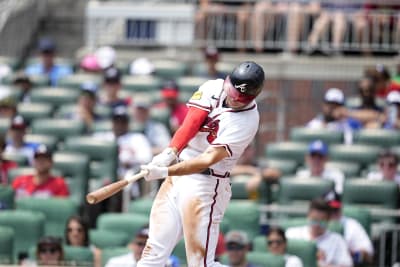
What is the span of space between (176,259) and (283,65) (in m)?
5.80

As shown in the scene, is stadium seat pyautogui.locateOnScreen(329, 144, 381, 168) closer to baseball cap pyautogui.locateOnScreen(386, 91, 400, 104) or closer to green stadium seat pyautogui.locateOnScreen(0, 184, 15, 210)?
baseball cap pyautogui.locateOnScreen(386, 91, 400, 104)

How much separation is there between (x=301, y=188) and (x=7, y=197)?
2.65 meters

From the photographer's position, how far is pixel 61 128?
1413 centimetres

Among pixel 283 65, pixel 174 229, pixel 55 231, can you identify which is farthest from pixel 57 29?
pixel 174 229

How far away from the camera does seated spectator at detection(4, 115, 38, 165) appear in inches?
532

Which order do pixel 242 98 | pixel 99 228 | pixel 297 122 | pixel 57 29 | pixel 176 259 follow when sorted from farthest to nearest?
pixel 57 29 < pixel 297 122 < pixel 99 228 < pixel 176 259 < pixel 242 98

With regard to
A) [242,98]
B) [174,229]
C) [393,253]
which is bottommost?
[393,253]

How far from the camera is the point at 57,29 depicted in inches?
732

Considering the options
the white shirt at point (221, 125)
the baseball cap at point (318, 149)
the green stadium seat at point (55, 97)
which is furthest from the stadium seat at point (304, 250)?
the green stadium seat at point (55, 97)

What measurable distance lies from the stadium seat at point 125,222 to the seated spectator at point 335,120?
113 inches

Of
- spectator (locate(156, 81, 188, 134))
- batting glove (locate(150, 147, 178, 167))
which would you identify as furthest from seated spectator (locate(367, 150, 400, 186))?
batting glove (locate(150, 147, 178, 167))

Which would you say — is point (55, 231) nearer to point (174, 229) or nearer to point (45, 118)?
point (45, 118)

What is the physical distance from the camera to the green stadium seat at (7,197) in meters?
12.2

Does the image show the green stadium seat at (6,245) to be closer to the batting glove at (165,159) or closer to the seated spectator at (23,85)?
the batting glove at (165,159)
